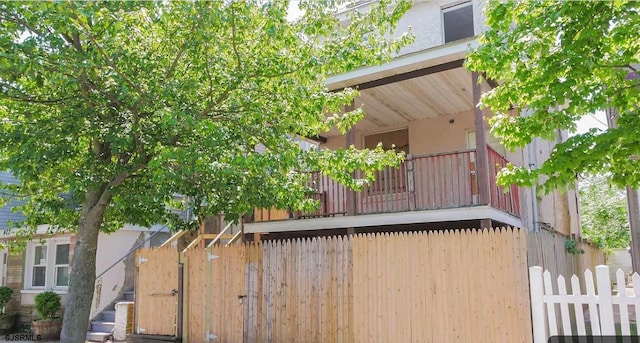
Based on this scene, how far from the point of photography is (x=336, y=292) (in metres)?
9.42

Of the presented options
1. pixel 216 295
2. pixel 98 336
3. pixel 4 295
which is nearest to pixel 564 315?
pixel 216 295

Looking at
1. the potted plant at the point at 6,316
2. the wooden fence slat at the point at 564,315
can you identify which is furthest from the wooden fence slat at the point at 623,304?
the potted plant at the point at 6,316

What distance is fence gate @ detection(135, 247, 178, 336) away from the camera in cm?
1128

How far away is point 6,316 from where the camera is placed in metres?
15.4

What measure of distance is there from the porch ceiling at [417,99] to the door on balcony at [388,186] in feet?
1.29

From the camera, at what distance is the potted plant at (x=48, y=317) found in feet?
43.2

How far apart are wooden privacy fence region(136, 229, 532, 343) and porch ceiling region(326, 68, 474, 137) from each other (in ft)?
11.1

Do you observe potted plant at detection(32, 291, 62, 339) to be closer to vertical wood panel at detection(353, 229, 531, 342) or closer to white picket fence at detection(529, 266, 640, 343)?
vertical wood panel at detection(353, 229, 531, 342)

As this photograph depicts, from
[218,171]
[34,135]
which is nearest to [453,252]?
[218,171]

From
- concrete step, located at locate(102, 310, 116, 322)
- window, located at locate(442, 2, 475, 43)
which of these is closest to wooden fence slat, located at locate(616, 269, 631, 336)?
window, located at locate(442, 2, 475, 43)

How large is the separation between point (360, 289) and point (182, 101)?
14.4 feet

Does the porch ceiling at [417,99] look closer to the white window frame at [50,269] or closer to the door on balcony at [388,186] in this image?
the door on balcony at [388,186]

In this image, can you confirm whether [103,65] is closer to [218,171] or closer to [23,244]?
[218,171]

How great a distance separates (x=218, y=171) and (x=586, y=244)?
14.4 m
